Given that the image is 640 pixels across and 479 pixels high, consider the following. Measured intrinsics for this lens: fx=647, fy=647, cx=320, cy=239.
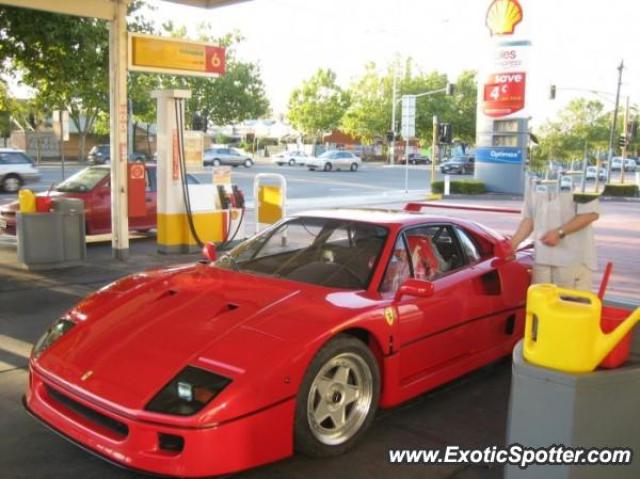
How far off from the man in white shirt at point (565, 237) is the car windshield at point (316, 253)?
4.12 feet

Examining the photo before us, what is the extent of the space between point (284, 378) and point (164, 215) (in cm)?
773

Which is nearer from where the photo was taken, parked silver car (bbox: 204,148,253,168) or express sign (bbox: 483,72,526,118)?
express sign (bbox: 483,72,526,118)

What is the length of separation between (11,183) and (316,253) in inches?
824

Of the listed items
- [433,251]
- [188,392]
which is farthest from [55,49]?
[188,392]

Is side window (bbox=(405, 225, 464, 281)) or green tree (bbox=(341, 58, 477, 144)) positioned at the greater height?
green tree (bbox=(341, 58, 477, 144))

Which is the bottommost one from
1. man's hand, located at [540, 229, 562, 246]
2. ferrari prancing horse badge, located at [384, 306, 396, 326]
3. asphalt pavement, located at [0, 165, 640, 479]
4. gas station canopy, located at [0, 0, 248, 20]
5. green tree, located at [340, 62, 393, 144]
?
asphalt pavement, located at [0, 165, 640, 479]

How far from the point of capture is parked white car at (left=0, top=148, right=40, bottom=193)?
72.8ft

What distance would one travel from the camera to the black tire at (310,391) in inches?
129

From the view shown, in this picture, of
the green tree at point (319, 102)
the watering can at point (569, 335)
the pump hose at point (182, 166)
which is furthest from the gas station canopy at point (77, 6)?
the green tree at point (319, 102)

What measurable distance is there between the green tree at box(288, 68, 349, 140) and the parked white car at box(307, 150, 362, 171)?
27.5 metres

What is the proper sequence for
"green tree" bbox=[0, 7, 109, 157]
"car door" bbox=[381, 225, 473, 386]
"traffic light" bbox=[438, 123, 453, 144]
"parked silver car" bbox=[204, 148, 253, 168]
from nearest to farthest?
1. "car door" bbox=[381, 225, 473, 386]
2. "green tree" bbox=[0, 7, 109, 157]
3. "traffic light" bbox=[438, 123, 453, 144]
4. "parked silver car" bbox=[204, 148, 253, 168]

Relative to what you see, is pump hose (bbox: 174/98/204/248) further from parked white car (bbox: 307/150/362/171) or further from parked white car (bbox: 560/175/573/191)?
parked white car (bbox: 307/150/362/171)

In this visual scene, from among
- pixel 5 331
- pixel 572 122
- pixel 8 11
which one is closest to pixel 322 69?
pixel 572 122

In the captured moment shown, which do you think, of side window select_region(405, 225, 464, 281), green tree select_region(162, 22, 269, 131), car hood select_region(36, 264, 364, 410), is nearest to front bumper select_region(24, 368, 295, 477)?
car hood select_region(36, 264, 364, 410)
